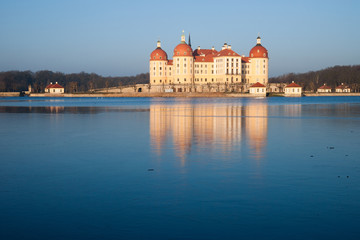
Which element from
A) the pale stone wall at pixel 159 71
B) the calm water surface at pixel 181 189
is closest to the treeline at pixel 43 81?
the pale stone wall at pixel 159 71

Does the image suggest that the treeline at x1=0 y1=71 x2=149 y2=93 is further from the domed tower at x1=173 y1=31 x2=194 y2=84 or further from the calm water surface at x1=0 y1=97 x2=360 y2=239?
the calm water surface at x1=0 y1=97 x2=360 y2=239

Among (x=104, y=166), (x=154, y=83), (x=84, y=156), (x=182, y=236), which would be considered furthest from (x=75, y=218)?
(x=154, y=83)

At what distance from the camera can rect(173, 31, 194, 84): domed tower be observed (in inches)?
3930

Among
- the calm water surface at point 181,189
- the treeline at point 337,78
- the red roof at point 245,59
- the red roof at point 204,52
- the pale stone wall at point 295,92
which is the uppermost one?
the red roof at point 204,52

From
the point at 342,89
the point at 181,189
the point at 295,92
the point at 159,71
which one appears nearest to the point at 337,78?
the point at 342,89

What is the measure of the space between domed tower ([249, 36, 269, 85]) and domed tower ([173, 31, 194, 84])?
13909 mm

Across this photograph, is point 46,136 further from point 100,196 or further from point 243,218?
point 243,218

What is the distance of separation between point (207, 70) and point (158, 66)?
11292 millimetres

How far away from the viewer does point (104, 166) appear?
1046 centimetres

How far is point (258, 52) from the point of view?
102 m

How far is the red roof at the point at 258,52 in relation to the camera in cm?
10219

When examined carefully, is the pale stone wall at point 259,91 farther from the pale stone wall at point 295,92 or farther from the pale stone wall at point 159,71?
the pale stone wall at point 159,71

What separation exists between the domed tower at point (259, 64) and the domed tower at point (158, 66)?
19.6 metres

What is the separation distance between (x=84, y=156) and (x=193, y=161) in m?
3.03
